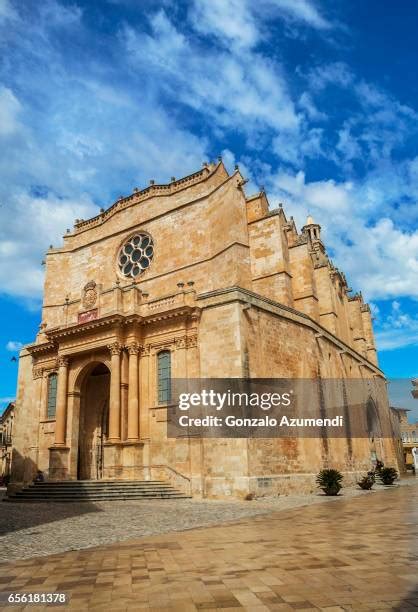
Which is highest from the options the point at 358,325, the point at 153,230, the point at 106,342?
the point at 153,230

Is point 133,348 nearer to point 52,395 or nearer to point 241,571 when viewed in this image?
point 52,395

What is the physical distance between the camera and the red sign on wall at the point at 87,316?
21953 mm

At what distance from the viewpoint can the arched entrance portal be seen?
22.2 m

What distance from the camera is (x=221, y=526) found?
30.1ft

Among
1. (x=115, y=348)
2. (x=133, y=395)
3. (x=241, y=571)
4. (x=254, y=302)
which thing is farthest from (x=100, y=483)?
(x=241, y=571)

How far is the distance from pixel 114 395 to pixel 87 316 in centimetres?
465

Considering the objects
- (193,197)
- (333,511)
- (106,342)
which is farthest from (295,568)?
(193,197)

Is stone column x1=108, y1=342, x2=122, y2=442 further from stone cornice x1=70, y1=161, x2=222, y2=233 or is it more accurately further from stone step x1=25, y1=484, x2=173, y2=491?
stone cornice x1=70, y1=161, x2=222, y2=233

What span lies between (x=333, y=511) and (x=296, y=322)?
10.9m

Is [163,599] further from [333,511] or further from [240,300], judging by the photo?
[240,300]

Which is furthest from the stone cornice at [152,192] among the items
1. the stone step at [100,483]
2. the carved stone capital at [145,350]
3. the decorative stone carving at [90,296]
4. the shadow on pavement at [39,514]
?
the shadow on pavement at [39,514]

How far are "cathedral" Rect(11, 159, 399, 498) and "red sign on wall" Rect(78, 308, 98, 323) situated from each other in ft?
0.37

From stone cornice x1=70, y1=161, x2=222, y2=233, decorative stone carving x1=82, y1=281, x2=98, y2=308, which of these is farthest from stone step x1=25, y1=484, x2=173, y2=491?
stone cornice x1=70, y1=161, x2=222, y2=233

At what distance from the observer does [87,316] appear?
2236cm
